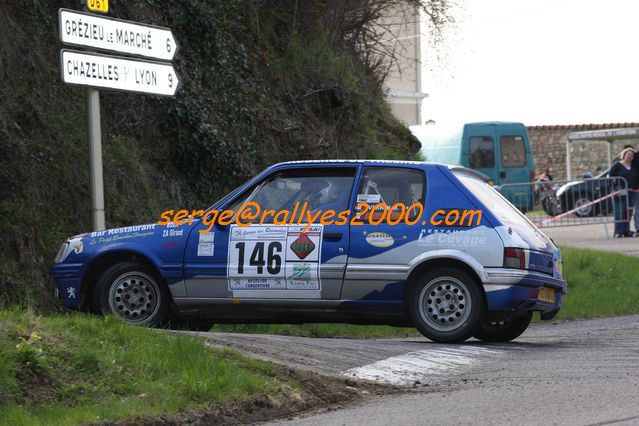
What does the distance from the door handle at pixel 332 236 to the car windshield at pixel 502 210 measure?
4.02 ft

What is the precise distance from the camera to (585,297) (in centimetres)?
1585

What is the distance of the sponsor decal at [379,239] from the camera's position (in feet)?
34.6

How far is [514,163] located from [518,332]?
2792 centimetres

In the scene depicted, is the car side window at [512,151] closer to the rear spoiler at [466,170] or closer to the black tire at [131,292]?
the rear spoiler at [466,170]

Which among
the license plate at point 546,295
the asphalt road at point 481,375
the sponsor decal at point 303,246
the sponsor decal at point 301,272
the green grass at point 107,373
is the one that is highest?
Result: the sponsor decal at point 303,246

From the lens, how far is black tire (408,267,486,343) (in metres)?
10.5

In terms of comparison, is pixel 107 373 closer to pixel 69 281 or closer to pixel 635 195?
pixel 69 281

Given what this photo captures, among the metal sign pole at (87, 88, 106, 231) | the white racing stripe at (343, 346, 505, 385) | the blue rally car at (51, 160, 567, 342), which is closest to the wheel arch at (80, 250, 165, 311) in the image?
the blue rally car at (51, 160, 567, 342)

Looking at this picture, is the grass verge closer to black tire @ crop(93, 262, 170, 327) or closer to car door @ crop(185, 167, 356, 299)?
black tire @ crop(93, 262, 170, 327)

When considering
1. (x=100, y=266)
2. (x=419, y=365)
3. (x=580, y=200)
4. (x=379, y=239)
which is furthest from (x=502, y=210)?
(x=580, y=200)

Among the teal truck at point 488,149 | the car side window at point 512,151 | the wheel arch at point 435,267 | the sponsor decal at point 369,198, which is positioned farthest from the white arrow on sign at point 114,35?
the car side window at point 512,151

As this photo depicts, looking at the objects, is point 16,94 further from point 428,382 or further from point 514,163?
point 514,163

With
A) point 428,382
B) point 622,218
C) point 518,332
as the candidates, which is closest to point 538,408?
point 428,382

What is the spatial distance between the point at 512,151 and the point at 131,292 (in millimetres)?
28947
